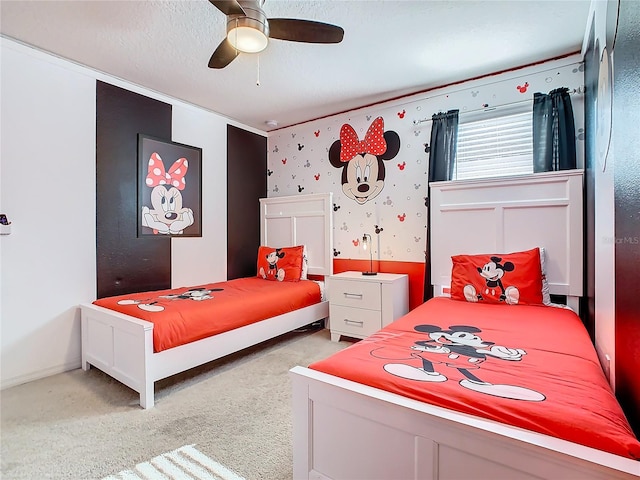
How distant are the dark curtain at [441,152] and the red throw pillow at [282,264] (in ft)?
4.40

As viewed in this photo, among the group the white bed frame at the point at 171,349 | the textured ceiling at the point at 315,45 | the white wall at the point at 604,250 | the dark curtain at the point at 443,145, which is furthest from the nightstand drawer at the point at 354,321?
the textured ceiling at the point at 315,45

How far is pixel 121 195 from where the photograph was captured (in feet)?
9.87

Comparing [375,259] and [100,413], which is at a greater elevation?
[375,259]

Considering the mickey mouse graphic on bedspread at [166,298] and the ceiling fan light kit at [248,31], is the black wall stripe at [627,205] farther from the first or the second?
the mickey mouse graphic on bedspread at [166,298]

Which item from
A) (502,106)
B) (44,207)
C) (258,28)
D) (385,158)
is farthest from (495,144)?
(44,207)

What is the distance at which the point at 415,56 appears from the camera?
8.65ft

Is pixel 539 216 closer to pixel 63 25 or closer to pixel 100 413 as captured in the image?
pixel 100 413

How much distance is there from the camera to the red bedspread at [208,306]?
87.0 inches

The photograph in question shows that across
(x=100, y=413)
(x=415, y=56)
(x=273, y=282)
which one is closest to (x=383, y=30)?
(x=415, y=56)

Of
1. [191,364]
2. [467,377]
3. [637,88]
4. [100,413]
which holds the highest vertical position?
[637,88]

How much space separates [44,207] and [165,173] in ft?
3.46

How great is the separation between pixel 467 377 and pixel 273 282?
258 centimetres

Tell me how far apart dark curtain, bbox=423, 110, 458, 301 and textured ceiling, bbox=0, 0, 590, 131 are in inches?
14.3

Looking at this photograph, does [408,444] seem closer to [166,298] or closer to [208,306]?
[208,306]
